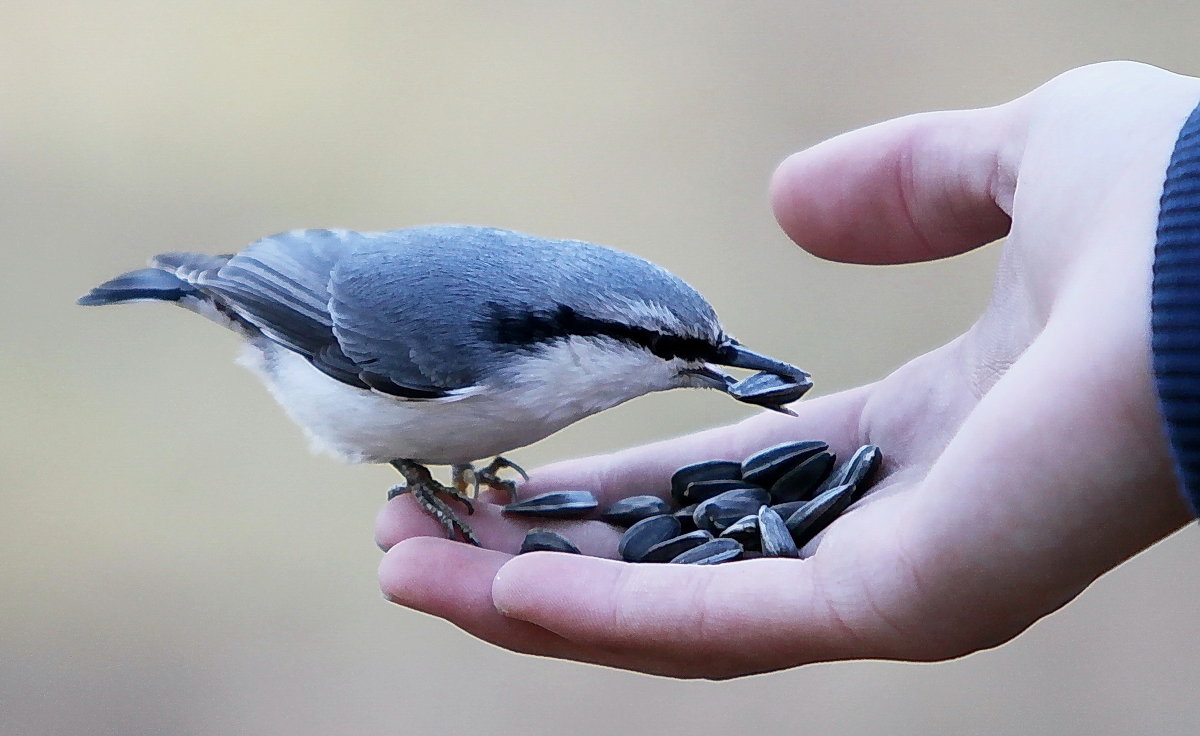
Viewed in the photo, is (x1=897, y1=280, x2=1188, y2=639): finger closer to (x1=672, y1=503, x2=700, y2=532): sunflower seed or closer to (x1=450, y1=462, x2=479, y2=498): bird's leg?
(x1=672, y1=503, x2=700, y2=532): sunflower seed

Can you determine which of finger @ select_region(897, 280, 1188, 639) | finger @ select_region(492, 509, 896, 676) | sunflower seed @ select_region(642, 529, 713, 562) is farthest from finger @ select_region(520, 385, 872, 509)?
finger @ select_region(897, 280, 1188, 639)

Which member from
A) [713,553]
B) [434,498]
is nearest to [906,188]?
[713,553]

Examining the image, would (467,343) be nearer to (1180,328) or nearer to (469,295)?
(469,295)

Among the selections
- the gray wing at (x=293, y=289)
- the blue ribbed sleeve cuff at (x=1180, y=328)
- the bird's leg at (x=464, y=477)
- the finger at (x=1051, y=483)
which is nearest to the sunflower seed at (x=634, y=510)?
the bird's leg at (x=464, y=477)

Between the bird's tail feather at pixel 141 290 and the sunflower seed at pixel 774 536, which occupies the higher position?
the bird's tail feather at pixel 141 290

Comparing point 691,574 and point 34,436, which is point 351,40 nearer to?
point 34,436

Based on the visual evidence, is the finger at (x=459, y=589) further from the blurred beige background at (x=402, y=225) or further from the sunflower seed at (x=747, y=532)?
the blurred beige background at (x=402, y=225)
